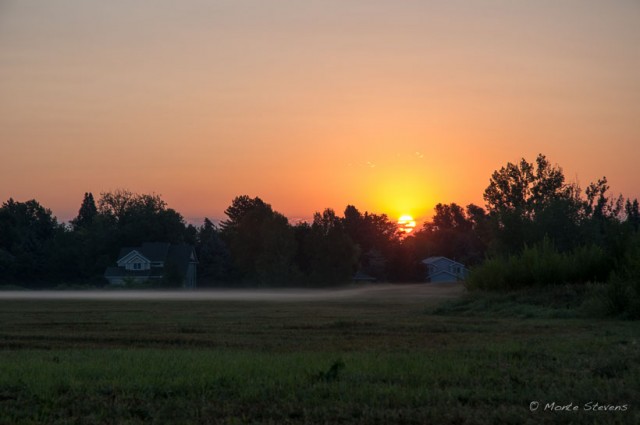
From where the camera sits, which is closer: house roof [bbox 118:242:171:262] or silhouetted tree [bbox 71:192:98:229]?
house roof [bbox 118:242:171:262]

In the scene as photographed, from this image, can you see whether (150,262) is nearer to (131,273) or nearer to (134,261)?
(134,261)

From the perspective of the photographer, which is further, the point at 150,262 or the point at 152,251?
the point at 152,251

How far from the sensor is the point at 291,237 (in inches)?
4247

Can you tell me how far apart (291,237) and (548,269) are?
252 feet

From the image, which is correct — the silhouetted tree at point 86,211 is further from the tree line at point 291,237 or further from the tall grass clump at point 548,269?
the tall grass clump at point 548,269

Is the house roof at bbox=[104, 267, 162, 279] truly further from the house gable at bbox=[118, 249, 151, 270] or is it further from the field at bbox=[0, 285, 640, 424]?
the field at bbox=[0, 285, 640, 424]

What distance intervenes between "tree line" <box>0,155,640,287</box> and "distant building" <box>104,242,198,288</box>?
428 centimetres

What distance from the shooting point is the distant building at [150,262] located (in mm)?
109375

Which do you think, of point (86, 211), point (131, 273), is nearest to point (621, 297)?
point (131, 273)

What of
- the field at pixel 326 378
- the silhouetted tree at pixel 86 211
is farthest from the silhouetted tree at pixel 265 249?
the field at pixel 326 378

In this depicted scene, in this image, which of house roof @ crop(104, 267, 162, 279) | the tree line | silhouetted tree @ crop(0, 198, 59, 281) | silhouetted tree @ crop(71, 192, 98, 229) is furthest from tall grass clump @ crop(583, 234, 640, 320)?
silhouetted tree @ crop(71, 192, 98, 229)

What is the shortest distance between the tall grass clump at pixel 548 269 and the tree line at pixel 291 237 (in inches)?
1273

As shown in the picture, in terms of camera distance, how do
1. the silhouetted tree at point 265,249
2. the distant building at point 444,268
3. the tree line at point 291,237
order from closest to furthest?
the tree line at point 291,237 → the silhouetted tree at point 265,249 → the distant building at point 444,268

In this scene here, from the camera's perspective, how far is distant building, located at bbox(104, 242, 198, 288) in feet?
359
